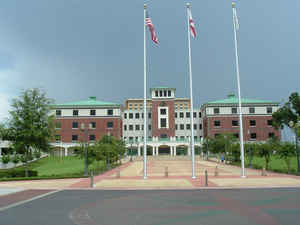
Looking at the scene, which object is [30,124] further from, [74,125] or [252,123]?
[252,123]

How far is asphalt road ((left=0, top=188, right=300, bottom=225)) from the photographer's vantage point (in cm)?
846

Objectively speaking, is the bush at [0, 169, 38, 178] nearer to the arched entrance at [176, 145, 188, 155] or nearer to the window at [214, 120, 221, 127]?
the arched entrance at [176, 145, 188, 155]

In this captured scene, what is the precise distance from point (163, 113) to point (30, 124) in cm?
5376

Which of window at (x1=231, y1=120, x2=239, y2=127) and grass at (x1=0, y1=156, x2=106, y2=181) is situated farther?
window at (x1=231, y1=120, x2=239, y2=127)

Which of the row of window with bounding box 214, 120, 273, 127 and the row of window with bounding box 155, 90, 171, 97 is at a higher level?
the row of window with bounding box 155, 90, 171, 97

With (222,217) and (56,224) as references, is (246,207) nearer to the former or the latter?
(222,217)

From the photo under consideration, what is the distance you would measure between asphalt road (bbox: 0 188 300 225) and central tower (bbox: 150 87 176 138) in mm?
63721

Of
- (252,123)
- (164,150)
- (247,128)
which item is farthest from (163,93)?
(252,123)

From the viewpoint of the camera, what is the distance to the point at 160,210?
10047 millimetres

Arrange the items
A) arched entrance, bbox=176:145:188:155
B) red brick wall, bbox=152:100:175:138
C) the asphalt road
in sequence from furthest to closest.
Answer: red brick wall, bbox=152:100:175:138
arched entrance, bbox=176:145:188:155
the asphalt road

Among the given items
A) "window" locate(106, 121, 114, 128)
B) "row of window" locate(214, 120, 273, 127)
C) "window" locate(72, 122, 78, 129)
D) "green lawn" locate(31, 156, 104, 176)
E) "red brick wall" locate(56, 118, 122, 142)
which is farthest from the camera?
"row of window" locate(214, 120, 273, 127)

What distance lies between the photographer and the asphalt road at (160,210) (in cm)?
846

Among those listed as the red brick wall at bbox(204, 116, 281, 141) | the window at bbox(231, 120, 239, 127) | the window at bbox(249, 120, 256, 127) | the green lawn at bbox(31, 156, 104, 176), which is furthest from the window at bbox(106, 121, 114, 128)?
the window at bbox(249, 120, 256, 127)

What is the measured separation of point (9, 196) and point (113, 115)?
2380 inches
